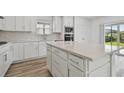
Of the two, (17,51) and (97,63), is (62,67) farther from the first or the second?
(17,51)

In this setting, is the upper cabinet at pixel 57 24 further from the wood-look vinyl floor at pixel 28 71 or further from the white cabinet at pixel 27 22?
the wood-look vinyl floor at pixel 28 71

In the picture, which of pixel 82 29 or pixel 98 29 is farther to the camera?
pixel 98 29

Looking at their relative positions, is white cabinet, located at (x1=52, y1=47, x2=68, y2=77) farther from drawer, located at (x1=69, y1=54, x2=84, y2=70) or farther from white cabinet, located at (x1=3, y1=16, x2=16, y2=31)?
white cabinet, located at (x1=3, y1=16, x2=16, y2=31)

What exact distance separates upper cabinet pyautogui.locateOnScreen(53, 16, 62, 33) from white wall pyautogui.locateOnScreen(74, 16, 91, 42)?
3.36 ft

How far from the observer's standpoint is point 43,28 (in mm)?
4203

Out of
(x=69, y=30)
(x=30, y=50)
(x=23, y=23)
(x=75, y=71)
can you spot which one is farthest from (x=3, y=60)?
(x=69, y=30)

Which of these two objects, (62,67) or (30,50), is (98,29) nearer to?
(30,50)

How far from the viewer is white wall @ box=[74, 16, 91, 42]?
3.60m

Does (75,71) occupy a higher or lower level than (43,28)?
lower

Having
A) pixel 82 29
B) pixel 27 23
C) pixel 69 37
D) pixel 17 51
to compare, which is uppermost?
pixel 27 23

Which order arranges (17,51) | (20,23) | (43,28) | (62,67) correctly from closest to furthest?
(62,67), (17,51), (20,23), (43,28)

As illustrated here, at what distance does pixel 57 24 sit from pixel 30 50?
1.80m

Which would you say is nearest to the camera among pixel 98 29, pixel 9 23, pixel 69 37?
pixel 9 23
